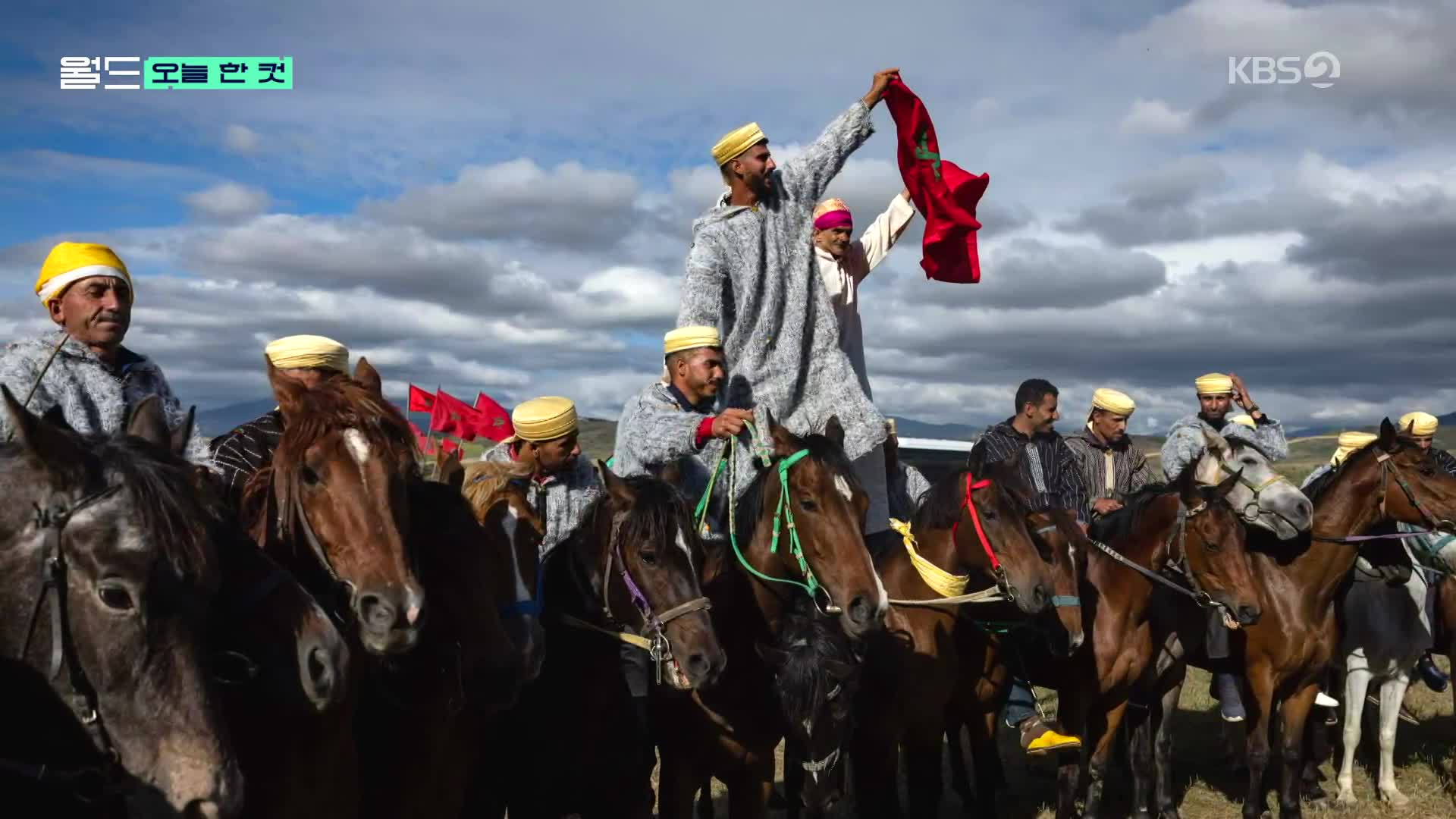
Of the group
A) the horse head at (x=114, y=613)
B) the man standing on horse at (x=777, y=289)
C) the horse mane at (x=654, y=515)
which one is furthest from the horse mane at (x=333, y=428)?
the man standing on horse at (x=777, y=289)

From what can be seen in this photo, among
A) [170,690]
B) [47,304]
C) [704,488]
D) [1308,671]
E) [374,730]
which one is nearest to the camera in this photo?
[170,690]

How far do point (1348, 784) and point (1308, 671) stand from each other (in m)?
1.67

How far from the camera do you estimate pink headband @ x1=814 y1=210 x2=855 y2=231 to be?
673 centimetres

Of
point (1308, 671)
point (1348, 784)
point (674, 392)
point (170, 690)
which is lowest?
point (1348, 784)

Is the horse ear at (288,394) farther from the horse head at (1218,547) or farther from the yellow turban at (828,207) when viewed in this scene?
the horse head at (1218,547)

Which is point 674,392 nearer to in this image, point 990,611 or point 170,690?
point 990,611

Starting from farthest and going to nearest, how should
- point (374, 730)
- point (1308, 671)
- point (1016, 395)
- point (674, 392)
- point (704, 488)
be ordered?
point (1016, 395) → point (1308, 671) → point (704, 488) → point (674, 392) → point (374, 730)

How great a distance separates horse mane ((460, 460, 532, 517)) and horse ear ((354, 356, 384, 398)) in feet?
4.60

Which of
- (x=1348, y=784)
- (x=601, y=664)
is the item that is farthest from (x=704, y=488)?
(x=1348, y=784)

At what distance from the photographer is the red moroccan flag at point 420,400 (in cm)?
1698

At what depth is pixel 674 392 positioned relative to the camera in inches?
256

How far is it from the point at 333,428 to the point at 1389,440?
852 cm

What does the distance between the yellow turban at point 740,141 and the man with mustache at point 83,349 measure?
309 cm

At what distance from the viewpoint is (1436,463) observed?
9453 mm
